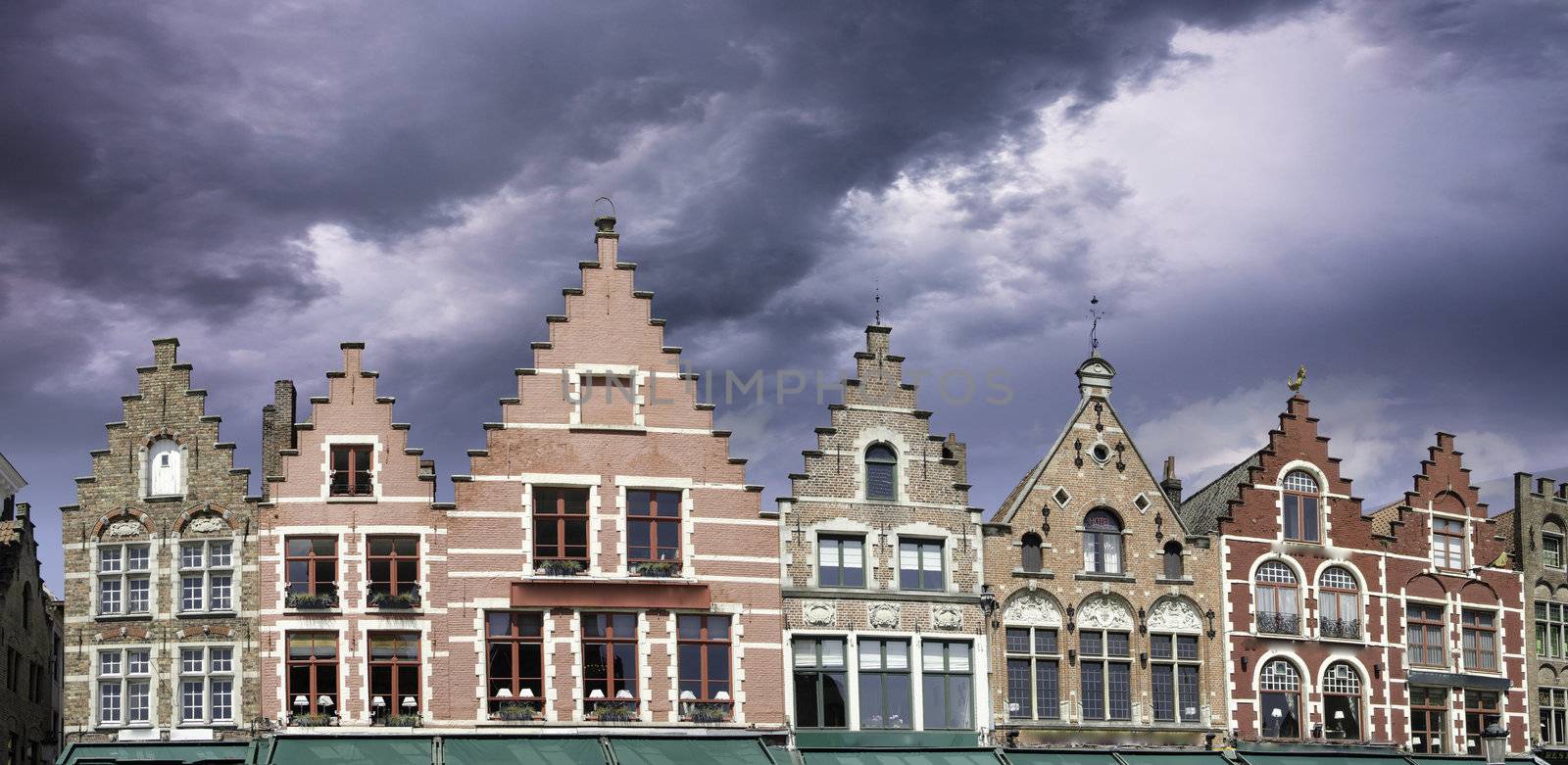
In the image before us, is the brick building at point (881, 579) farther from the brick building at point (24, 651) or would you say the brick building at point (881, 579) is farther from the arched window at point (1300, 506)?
the brick building at point (24, 651)

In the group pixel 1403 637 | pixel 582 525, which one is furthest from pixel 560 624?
pixel 1403 637

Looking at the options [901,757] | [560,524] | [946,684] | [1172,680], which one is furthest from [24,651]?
[1172,680]

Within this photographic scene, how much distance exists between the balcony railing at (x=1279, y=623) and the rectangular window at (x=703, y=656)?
1309cm

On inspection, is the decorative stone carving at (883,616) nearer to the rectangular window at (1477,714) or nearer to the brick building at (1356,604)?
the brick building at (1356,604)

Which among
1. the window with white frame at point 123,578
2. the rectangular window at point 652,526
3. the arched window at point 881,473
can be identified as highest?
the arched window at point 881,473

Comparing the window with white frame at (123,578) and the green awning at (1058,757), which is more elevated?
the window with white frame at (123,578)

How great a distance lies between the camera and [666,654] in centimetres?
4147

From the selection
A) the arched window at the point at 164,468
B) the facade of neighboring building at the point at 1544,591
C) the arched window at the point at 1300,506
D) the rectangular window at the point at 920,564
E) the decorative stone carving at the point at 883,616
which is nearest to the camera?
the arched window at the point at 164,468

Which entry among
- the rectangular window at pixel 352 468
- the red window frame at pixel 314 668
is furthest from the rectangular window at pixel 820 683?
the rectangular window at pixel 352 468

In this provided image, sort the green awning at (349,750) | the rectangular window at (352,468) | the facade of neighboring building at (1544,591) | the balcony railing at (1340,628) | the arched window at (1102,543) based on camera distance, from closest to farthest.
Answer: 1. the green awning at (349,750)
2. the rectangular window at (352,468)
3. the arched window at (1102,543)
4. the balcony railing at (1340,628)
5. the facade of neighboring building at (1544,591)

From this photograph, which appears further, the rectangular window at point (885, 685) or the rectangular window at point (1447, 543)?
the rectangular window at point (1447, 543)

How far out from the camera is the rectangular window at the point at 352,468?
4097 centimetres

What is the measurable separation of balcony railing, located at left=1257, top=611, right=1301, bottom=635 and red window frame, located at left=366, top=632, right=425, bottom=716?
771 inches

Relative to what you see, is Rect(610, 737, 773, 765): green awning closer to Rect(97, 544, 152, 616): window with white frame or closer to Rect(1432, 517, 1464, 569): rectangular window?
Rect(97, 544, 152, 616): window with white frame
